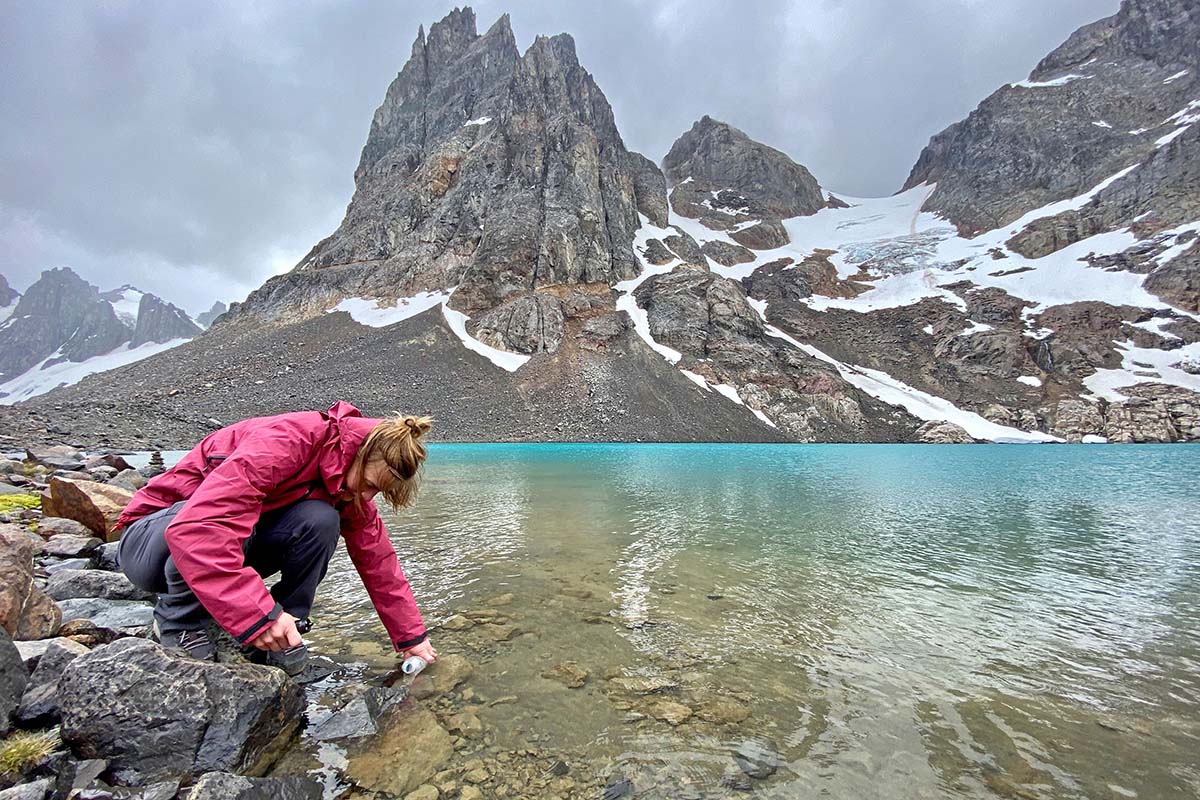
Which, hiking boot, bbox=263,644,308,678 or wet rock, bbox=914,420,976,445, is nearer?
hiking boot, bbox=263,644,308,678

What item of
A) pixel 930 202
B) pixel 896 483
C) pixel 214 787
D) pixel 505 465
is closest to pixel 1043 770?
pixel 214 787

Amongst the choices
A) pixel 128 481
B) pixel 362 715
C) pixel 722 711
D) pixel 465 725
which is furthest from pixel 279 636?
pixel 128 481

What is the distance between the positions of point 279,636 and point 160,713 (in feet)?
2.09

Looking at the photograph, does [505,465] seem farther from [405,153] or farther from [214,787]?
[405,153]

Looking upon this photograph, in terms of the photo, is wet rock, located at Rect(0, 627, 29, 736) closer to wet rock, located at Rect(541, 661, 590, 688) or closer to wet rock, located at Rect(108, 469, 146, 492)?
wet rock, located at Rect(541, 661, 590, 688)

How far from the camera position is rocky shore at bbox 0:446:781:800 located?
2.19 meters

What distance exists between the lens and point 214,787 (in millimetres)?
1925

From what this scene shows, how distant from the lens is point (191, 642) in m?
2.57

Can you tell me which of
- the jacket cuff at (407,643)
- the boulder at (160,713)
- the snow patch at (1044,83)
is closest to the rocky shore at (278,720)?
the boulder at (160,713)

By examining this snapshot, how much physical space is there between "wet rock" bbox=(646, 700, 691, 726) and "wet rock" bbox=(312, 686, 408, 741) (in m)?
1.74

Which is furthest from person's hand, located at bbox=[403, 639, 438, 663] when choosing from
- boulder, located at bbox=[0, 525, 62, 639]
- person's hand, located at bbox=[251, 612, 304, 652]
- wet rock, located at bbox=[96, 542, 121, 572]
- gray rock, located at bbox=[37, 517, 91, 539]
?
gray rock, located at bbox=[37, 517, 91, 539]

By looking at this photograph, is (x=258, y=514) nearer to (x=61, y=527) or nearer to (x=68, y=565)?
(x=68, y=565)

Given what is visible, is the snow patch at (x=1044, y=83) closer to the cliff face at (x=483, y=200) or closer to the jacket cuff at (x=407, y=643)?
the cliff face at (x=483, y=200)

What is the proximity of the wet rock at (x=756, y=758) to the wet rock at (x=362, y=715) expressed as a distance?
2.20 m
